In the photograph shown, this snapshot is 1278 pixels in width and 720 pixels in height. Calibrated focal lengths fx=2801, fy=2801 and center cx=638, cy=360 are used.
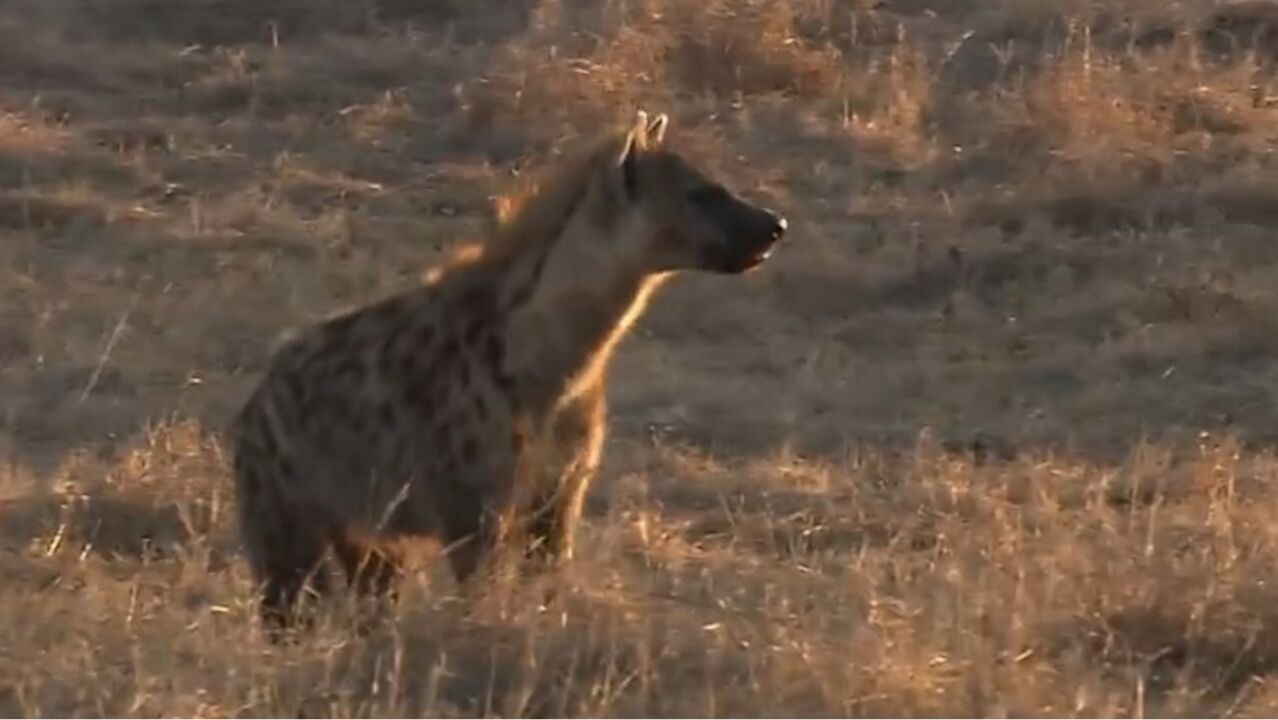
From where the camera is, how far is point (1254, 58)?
1359 cm

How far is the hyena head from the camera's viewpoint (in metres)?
5.94

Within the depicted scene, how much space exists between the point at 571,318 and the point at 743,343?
144 inches

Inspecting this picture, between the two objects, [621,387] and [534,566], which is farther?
[621,387]

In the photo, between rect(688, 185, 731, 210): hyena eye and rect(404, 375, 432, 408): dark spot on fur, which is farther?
rect(688, 185, 731, 210): hyena eye

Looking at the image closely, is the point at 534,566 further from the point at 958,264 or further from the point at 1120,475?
the point at 958,264

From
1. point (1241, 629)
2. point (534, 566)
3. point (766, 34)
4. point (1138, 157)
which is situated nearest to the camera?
point (1241, 629)

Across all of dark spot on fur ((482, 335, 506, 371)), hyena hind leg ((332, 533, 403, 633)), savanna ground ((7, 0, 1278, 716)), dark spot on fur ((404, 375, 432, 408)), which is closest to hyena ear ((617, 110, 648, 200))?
dark spot on fur ((482, 335, 506, 371))

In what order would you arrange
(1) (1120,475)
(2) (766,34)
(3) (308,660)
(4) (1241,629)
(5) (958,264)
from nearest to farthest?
(3) (308,660)
(4) (1241,629)
(1) (1120,475)
(5) (958,264)
(2) (766,34)

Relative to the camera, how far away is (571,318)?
5.84 m

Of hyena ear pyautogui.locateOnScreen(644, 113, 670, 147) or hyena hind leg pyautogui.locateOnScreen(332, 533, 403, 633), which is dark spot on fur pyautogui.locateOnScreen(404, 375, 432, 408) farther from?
hyena ear pyautogui.locateOnScreen(644, 113, 670, 147)

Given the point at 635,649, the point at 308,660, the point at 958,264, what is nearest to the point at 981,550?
the point at 635,649

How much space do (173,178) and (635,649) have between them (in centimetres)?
707

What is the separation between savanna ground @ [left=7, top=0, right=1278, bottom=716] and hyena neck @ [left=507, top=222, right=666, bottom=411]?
1.25ft

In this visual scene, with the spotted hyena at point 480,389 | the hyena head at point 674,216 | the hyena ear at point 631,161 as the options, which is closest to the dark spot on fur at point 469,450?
the spotted hyena at point 480,389
